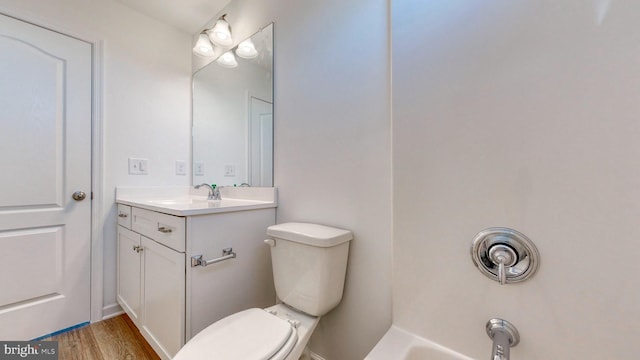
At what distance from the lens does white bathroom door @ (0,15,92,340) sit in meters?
1.31

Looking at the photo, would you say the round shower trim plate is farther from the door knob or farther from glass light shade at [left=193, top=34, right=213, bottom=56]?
the door knob

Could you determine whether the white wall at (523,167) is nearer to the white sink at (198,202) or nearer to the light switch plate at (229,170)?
the white sink at (198,202)

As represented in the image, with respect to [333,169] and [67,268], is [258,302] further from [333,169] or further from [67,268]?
[67,268]

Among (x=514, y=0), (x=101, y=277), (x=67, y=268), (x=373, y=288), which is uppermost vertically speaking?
(x=514, y=0)

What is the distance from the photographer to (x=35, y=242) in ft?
4.53

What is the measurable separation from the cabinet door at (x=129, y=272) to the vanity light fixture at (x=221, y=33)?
1419mm

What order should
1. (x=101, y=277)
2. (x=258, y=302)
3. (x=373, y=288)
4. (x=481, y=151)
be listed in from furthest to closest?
(x=101, y=277), (x=258, y=302), (x=373, y=288), (x=481, y=151)

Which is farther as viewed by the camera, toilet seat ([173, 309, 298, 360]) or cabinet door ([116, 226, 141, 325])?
cabinet door ([116, 226, 141, 325])

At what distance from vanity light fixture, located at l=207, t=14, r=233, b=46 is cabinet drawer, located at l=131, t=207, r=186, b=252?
1274 millimetres

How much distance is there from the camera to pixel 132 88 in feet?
5.68

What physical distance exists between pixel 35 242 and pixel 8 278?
21 cm

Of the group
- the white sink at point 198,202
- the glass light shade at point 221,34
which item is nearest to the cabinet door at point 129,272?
the white sink at point 198,202

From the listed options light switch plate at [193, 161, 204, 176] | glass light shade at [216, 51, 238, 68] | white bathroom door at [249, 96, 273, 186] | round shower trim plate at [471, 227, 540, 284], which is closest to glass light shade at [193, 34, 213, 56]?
glass light shade at [216, 51, 238, 68]

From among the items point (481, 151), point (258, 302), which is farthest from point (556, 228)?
point (258, 302)
